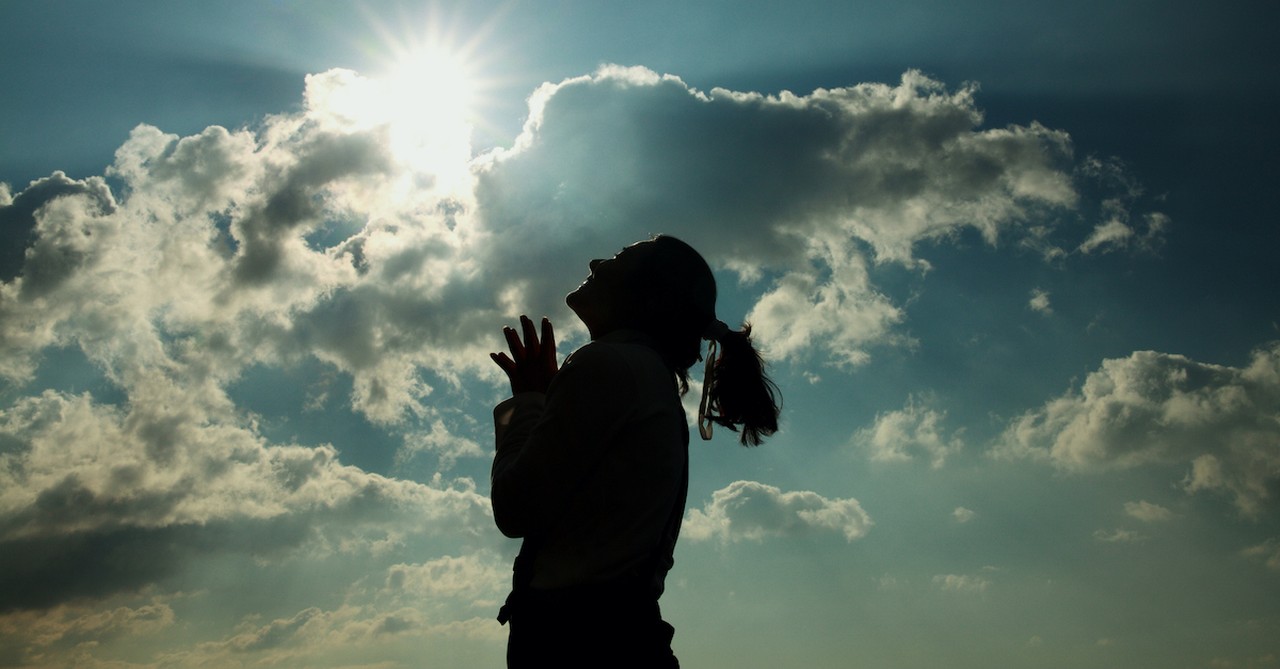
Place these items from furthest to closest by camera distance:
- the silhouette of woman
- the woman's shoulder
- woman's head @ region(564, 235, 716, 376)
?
woman's head @ region(564, 235, 716, 376) → the woman's shoulder → the silhouette of woman

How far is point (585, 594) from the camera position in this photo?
4402 mm

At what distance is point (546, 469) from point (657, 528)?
0.65m

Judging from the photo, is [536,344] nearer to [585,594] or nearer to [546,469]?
[546,469]

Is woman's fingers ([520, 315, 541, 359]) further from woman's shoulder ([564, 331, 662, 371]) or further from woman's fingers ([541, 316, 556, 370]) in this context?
woman's shoulder ([564, 331, 662, 371])

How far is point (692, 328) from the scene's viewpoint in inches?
215

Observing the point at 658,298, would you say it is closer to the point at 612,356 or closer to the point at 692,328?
the point at 692,328

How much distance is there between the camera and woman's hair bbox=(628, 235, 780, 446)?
535 cm

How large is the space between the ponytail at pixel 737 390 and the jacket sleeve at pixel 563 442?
1.30 meters

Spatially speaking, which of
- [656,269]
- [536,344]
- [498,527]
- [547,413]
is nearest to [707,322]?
[656,269]

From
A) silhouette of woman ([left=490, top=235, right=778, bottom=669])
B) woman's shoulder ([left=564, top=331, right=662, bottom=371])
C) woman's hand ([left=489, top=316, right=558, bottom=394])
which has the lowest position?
silhouette of woman ([left=490, top=235, right=778, bottom=669])

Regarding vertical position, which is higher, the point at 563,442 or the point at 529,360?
the point at 529,360

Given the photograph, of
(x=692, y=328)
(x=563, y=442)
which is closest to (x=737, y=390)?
(x=692, y=328)

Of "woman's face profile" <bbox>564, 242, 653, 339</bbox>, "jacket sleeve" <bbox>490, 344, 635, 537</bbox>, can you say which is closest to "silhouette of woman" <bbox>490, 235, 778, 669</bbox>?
"jacket sleeve" <bbox>490, 344, 635, 537</bbox>

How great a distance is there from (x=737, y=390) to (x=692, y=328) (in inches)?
25.2
